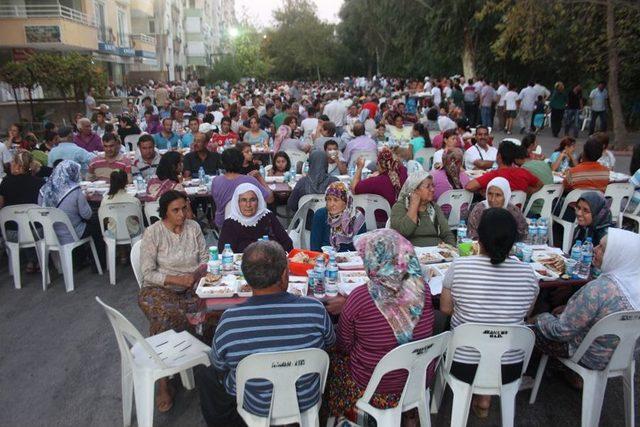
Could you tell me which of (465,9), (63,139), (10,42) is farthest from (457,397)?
(10,42)

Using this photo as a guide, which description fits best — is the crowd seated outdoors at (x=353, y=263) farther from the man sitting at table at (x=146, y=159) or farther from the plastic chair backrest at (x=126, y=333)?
the plastic chair backrest at (x=126, y=333)

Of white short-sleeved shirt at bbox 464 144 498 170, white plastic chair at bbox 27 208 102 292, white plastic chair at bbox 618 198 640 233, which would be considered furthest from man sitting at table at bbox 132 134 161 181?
white plastic chair at bbox 618 198 640 233

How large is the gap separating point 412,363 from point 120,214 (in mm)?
4202

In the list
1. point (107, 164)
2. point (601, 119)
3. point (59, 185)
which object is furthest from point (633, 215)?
point (601, 119)

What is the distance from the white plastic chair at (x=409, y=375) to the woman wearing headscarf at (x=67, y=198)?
4344 millimetres

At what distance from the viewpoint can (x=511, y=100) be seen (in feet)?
55.4

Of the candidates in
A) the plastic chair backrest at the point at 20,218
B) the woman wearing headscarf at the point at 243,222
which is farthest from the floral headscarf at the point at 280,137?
the woman wearing headscarf at the point at 243,222

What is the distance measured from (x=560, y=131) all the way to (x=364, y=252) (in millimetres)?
16647

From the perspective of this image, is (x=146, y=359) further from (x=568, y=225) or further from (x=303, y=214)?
(x=568, y=225)

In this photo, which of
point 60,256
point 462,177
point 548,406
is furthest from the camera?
point 462,177

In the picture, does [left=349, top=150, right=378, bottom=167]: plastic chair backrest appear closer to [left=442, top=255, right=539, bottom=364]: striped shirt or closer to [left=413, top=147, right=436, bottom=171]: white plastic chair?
[left=413, top=147, right=436, bottom=171]: white plastic chair

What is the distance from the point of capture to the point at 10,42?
67.4ft

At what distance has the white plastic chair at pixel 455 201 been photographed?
18.9 ft

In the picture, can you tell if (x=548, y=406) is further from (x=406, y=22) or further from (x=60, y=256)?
(x=406, y=22)
